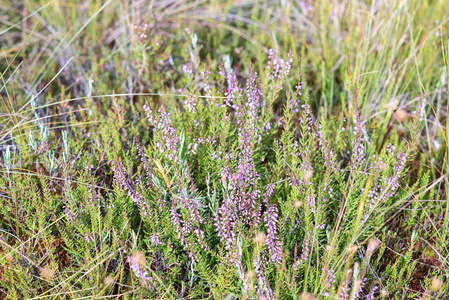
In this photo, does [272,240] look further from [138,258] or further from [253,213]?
[138,258]

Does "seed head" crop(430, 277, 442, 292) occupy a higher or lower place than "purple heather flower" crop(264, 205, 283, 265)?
lower

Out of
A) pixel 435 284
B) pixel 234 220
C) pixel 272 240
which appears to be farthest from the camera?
pixel 234 220

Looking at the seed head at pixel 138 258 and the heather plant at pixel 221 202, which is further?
the heather plant at pixel 221 202

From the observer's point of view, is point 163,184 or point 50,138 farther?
point 50,138

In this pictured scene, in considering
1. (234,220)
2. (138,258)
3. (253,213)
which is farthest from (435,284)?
(138,258)

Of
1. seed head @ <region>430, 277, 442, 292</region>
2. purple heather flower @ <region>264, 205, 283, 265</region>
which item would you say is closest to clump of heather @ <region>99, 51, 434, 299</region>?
purple heather flower @ <region>264, 205, 283, 265</region>

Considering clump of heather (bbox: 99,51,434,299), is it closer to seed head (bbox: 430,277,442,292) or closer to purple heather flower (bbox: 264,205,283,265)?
purple heather flower (bbox: 264,205,283,265)

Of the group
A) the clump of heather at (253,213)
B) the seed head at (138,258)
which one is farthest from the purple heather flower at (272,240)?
the seed head at (138,258)

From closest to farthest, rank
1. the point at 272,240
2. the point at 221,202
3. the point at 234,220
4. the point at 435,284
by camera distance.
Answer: the point at 435,284, the point at 272,240, the point at 234,220, the point at 221,202

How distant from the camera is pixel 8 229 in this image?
93.3 inches

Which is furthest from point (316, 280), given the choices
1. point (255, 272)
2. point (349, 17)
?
point (349, 17)

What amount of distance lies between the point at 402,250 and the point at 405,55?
1981 mm

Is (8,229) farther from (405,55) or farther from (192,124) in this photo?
(405,55)

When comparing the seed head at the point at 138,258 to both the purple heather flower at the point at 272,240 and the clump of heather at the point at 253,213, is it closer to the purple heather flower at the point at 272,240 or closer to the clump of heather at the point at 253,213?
the clump of heather at the point at 253,213
